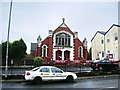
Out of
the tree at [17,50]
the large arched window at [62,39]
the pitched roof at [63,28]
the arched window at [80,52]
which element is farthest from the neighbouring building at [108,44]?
the tree at [17,50]

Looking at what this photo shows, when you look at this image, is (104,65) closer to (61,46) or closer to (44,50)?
(61,46)

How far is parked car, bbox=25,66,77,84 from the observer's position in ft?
43.6

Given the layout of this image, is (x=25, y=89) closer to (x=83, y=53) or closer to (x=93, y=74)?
(x=93, y=74)

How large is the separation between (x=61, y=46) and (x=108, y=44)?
10.8 m

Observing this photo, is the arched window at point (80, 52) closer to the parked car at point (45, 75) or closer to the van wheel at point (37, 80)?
the parked car at point (45, 75)

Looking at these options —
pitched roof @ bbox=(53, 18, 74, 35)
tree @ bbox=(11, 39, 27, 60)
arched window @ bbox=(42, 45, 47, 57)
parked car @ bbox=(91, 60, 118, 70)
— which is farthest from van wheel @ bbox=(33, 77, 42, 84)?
pitched roof @ bbox=(53, 18, 74, 35)

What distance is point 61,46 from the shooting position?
1624 inches

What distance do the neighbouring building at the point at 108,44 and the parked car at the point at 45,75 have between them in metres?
23.8

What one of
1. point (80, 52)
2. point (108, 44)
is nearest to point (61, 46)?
point (80, 52)

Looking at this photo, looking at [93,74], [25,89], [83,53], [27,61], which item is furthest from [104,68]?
[83,53]

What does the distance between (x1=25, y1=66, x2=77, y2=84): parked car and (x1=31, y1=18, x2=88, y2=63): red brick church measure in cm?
2627

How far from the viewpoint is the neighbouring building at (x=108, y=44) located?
3605cm

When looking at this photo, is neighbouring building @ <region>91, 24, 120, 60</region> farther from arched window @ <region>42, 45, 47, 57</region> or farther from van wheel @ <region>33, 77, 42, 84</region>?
van wheel @ <region>33, 77, 42, 84</region>

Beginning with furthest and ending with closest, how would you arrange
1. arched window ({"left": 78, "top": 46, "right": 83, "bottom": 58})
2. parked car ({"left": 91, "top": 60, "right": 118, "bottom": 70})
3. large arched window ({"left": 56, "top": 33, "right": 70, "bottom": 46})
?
arched window ({"left": 78, "top": 46, "right": 83, "bottom": 58}), large arched window ({"left": 56, "top": 33, "right": 70, "bottom": 46}), parked car ({"left": 91, "top": 60, "right": 118, "bottom": 70})
